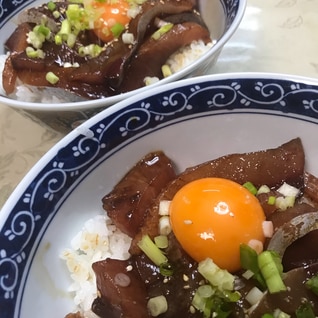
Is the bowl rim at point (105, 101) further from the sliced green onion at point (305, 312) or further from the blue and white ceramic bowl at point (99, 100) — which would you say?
the sliced green onion at point (305, 312)

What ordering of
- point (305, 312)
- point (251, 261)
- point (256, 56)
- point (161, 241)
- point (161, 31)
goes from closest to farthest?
point (305, 312) → point (251, 261) → point (161, 241) → point (161, 31) → point (256, 56)

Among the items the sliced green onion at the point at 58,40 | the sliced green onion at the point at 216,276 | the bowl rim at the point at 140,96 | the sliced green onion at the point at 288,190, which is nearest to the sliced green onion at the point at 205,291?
the sliced green onion at the point at 216,276

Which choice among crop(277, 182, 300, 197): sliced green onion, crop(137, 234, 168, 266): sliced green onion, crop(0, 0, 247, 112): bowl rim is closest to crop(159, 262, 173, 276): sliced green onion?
crop(137, 234, 168, 266): sliced green onion

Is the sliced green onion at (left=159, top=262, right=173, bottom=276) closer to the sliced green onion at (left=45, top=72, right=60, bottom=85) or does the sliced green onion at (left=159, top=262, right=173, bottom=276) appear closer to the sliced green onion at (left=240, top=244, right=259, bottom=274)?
the sliced green onion at (left=240, top=244, right=259, bottom=274)

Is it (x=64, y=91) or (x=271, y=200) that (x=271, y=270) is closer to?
(x=271, y=200)

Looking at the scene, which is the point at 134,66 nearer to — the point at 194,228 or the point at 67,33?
the point at 67,33

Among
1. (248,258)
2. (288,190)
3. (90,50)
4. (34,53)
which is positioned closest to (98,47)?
(90,50)
